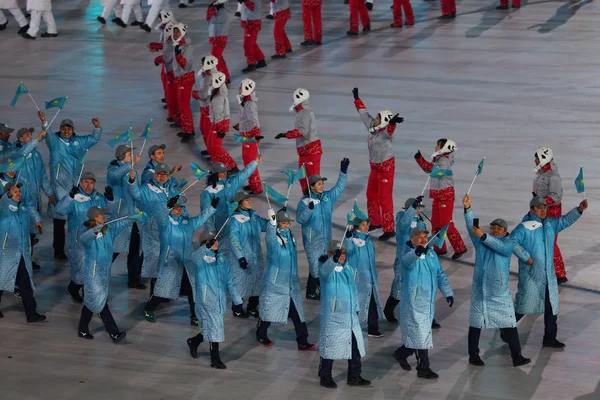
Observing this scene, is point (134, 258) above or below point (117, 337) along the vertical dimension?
above

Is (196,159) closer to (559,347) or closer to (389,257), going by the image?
(389,257)

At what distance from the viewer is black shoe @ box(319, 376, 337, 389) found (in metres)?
12.6

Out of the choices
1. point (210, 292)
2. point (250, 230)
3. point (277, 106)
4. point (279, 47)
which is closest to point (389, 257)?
point (250, 230)

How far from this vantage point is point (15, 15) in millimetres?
27031

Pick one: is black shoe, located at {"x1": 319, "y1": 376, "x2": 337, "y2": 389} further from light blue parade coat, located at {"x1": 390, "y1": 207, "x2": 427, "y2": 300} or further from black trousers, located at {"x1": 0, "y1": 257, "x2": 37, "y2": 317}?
black trousers, located at {"x1": 0, "y1": 257, "x2": 37, "y2": 317}

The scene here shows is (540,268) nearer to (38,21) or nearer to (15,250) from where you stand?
(15,250)

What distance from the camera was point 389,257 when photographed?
1611 centimetres

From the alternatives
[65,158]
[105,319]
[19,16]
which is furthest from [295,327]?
[19,16]

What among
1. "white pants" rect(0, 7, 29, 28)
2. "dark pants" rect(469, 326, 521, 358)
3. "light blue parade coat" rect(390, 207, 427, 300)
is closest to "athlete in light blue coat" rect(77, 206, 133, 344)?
"light blue parade coat" rect(390, 207, 427, 300)

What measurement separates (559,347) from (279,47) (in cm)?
1235

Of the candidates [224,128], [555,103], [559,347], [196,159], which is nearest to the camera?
[559,347]

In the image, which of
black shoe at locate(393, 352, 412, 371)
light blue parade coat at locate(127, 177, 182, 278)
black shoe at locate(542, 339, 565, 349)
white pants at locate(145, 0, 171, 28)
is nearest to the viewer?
black shoe at locate(393, 352, 412, 371)

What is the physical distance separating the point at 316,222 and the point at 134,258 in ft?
8.14

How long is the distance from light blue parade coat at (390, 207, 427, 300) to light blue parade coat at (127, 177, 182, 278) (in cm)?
287
